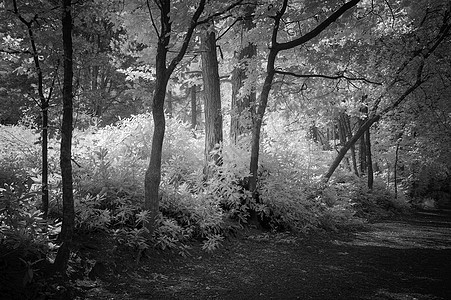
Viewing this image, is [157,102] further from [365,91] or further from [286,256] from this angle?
[365,91]

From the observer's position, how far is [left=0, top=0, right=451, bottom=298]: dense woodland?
3.66 m

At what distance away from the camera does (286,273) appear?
174 inches

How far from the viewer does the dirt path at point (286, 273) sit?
11.5 ft

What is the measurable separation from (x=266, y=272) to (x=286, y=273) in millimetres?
275

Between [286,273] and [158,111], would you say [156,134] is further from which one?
[286,273]

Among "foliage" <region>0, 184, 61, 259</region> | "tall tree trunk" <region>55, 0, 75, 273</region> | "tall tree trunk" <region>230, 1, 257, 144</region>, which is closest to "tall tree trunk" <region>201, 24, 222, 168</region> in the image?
"tall tree trunk" <region>230, 1, 257, 144</region>

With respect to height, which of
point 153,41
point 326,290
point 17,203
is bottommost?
point 326,290

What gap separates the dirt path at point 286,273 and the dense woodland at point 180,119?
0.41 meters

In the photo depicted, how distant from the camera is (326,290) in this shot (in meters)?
3.71

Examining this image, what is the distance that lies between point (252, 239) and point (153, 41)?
4789mm

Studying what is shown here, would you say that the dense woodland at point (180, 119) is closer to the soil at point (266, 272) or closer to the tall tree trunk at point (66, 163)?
the tall tree trunk at point (66, 163)

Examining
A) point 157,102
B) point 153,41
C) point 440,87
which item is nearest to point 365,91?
point 440,87

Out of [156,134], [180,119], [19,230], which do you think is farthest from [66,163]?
[180,119]

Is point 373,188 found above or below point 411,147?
below
